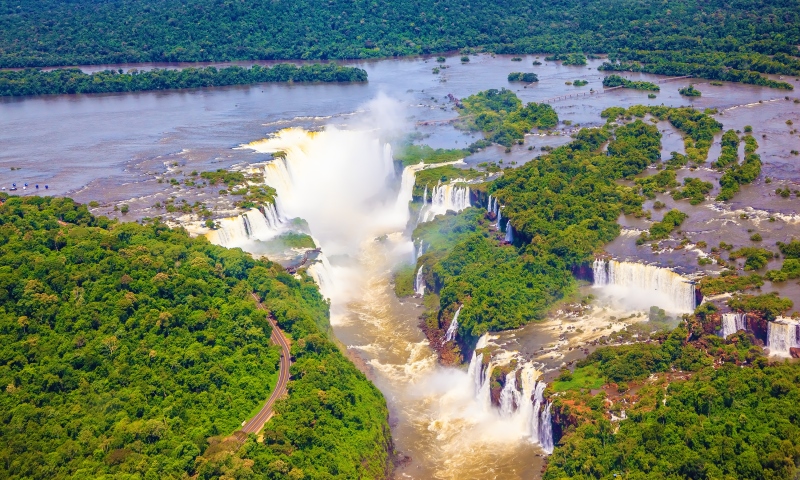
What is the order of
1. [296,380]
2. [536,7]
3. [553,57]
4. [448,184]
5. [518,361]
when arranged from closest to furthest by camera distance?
[296,380] < [518,361] < [448,184] < [553,57] < [536,7]

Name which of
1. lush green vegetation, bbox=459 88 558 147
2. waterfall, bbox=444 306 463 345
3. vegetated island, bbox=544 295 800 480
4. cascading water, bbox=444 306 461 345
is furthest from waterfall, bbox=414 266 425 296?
lush green vegetation, bbox=459 88 558 147

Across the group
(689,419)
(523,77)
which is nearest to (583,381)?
(689,419)

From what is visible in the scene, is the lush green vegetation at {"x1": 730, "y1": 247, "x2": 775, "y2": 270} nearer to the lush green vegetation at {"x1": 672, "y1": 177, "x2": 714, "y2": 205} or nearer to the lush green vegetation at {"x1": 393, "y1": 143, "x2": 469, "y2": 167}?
the lush green vegetation at {"x1": 672, "y1": 177, "x2": 714, "y2": 205}

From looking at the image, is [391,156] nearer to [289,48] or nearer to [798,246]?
[798,246]

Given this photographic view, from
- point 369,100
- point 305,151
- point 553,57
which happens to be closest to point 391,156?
point 305,151

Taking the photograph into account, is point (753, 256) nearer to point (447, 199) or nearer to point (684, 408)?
point (684, 408)
